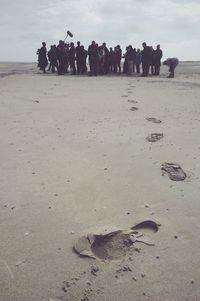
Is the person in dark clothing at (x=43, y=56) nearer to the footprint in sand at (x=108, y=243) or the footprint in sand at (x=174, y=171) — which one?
the footprint in sand at (x=174, y=171)

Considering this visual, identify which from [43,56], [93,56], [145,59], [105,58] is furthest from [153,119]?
[43,56]

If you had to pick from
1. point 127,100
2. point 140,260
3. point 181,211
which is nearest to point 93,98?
point 127,100

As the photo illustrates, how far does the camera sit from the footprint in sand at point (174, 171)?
17.1ft

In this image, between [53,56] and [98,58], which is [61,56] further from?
[98,58]

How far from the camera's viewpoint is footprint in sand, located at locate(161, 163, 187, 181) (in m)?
5.21

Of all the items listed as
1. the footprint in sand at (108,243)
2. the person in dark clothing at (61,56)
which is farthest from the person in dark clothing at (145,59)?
the footprint in sand at (108,243)

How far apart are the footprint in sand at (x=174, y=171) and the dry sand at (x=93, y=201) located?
3.3 inches

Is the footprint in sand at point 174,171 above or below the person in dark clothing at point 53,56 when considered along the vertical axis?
below

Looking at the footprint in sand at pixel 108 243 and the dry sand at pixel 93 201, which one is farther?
the footprint in sand at pixel 108 243

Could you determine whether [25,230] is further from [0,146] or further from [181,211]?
[0,146]

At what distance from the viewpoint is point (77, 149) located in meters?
6.23

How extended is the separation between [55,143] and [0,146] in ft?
2.96

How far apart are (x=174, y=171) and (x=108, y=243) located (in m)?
1.98

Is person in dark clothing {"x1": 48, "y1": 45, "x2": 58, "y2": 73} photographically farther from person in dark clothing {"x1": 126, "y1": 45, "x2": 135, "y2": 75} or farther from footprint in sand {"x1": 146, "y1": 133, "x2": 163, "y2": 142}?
footprint in sand {"x1": 146, "y1": 133, "x2": 163, "y2": 142}
